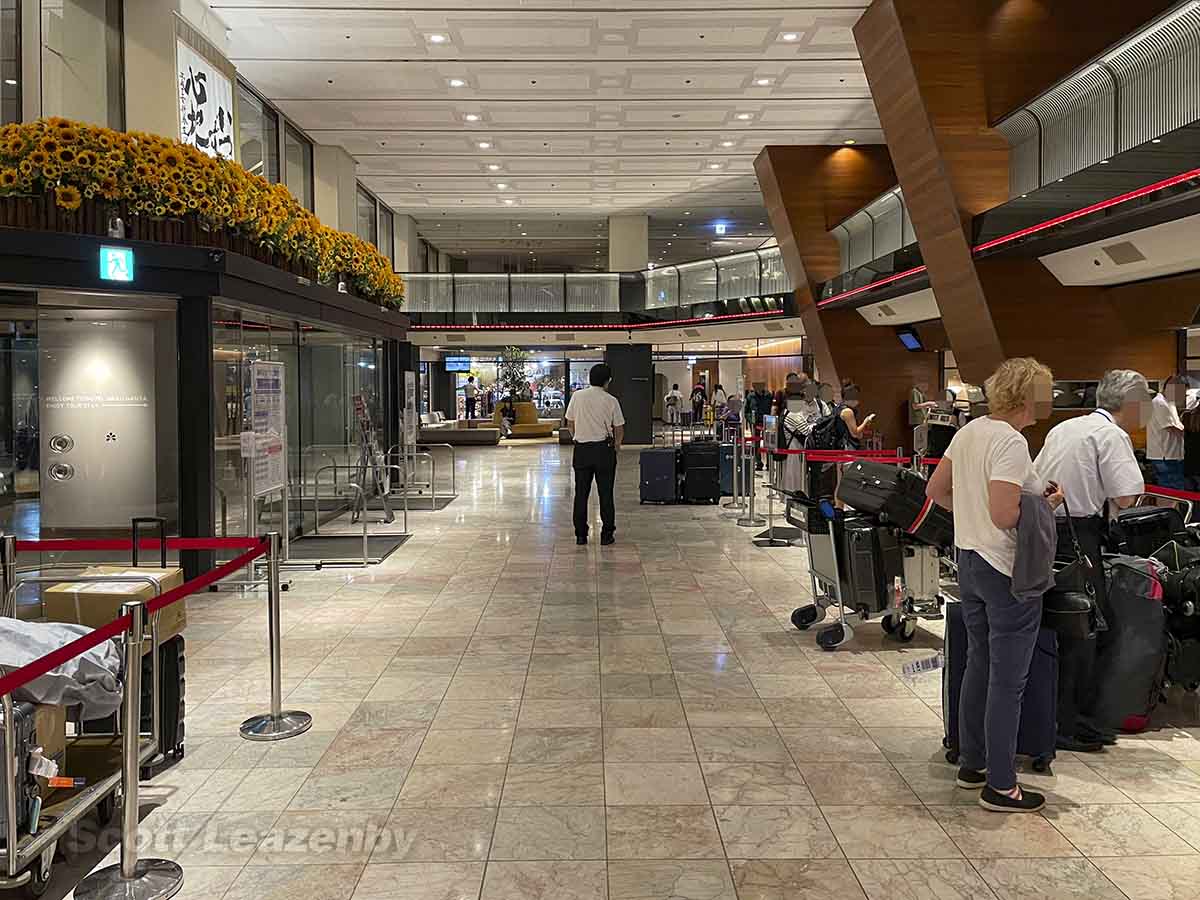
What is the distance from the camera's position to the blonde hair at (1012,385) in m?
3.65

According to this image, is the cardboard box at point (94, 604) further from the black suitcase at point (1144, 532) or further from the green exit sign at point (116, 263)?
the black suitcase at point (1144, 532)

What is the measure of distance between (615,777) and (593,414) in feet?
20.7

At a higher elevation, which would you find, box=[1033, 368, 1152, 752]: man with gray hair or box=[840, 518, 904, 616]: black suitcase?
box=[1033, 368, 1152, 752]: man with gray hair

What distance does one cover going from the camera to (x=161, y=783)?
13.2 ft

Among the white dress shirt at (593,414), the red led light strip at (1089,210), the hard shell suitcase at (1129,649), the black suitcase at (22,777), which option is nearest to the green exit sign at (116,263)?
the white dress shirt at (593,414)

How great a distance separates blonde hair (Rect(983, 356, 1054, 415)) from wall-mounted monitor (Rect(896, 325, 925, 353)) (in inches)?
597

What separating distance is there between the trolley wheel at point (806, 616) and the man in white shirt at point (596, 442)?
3.75 metres

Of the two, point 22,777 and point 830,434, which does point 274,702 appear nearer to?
point 22,777

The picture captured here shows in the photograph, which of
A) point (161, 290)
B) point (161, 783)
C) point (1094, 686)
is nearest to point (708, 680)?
point (1094, 686)

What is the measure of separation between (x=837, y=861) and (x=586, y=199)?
76.1ft

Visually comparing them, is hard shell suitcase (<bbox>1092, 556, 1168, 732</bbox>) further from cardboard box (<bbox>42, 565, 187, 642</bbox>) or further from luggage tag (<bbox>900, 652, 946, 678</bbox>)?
cardboard box (<bbox>42, 565, 187, 642</bbox>)

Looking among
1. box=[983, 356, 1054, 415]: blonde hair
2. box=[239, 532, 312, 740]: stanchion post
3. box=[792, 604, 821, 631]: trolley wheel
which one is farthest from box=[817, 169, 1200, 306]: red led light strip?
box=[239, 532, 312, 740]: stanchion post

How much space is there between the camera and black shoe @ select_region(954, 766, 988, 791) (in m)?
3.90

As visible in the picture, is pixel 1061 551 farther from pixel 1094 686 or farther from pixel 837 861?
pixel 837 861
